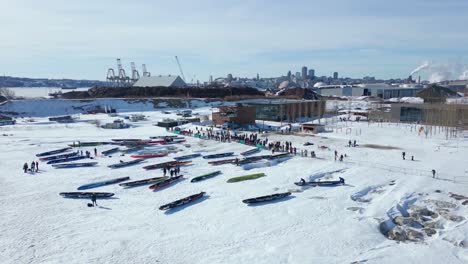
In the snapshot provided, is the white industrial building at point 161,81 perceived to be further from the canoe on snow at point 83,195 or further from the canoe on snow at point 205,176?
the canoe on snow at point 83,195

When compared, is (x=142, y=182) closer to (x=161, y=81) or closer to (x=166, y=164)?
(x=166, y=164)

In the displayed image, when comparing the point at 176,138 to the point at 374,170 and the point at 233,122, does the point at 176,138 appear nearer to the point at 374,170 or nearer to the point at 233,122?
the point at 233,122

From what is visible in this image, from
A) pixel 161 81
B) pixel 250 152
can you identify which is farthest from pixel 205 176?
pixel 161 81

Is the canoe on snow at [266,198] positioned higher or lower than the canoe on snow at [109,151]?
lower

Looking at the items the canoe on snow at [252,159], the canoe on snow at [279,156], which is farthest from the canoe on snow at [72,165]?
the canoe on snow at [279,156]

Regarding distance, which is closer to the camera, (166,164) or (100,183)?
(100,183)

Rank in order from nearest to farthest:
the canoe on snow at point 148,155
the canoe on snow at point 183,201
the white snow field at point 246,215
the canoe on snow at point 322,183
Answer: the white snow field at point 246,215, the canoe on snow at point 183,201, the canoe on snow at point 322,183, the canoe on snow at point 148,155

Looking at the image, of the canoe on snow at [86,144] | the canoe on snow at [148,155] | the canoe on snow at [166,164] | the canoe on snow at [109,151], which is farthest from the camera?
the canoe on snow at [86,144]

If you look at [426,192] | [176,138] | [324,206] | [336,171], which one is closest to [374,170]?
[336,171]
